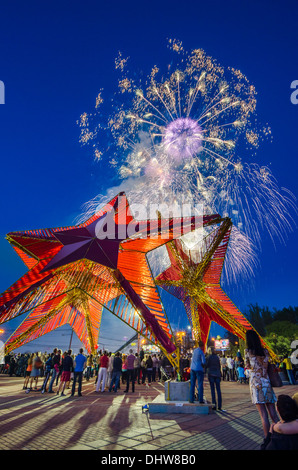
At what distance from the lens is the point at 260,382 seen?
4969 mm

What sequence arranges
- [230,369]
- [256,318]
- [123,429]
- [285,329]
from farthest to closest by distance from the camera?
[256,318], [285,329], [230,369], [123,429]

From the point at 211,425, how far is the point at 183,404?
5.33 ft

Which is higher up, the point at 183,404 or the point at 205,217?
the point at 205,217

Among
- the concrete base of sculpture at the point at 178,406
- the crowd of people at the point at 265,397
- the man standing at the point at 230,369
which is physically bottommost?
the man standing at the point at 230,369

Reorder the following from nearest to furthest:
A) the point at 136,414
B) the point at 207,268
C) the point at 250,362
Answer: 1. the point at 250,362
2. the point at 136,414
3. the point at 207,268

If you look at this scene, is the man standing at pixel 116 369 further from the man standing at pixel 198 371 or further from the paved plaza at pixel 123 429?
the man standing at pixel 198 371

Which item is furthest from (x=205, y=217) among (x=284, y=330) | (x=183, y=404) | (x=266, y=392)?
(x=284, y=330)

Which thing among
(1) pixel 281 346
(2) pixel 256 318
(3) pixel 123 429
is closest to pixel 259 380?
(3) pixel 123 429

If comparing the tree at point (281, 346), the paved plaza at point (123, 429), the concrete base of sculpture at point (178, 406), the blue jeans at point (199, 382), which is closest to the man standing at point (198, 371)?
the blue jeans at point (199, 382)

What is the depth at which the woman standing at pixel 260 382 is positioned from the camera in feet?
15.9

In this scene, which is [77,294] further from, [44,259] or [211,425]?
[211,425]

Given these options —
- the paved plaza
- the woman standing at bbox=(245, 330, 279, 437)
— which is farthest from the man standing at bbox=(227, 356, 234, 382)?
the woman standing at bbox=(245, 330, 279, 437)

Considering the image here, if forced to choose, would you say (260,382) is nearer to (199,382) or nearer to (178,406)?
(199,382)

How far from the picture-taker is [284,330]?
42.3 meters
